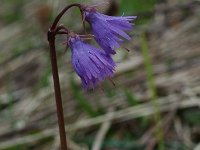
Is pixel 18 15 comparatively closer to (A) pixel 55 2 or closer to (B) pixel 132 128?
(A) pixel 55 2

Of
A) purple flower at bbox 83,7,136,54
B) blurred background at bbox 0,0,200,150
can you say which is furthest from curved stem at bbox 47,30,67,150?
blurred background at bbox 0,0,200,150

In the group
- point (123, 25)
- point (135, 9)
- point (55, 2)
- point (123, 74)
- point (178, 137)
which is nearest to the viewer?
point (123, 25)

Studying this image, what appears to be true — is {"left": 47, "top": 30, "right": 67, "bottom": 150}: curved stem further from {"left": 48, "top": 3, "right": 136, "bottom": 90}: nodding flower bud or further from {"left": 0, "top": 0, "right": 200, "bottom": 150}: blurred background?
{"left": 0, "top": 0, "right": 200, "bottom": 150}: blurred background

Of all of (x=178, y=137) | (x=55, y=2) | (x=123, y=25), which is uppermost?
(x=123, y=25)

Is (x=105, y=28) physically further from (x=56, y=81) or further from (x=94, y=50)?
(x=56, y=81)

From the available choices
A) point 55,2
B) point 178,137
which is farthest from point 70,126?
point 55,2
